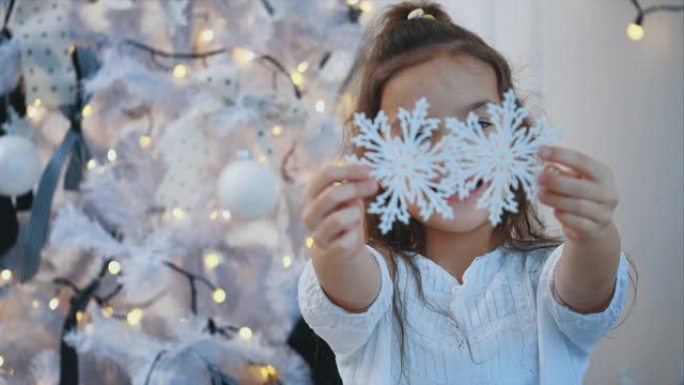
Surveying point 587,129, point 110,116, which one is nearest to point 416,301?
point 587,129

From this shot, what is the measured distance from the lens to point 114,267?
1.90 m

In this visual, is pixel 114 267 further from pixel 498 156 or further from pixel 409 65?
pixel 498 156

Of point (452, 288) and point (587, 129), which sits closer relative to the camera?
point (452, 288)

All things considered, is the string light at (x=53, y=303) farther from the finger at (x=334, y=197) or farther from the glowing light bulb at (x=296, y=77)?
the finger at (x=334, y=197)

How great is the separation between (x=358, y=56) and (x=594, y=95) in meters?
0.50

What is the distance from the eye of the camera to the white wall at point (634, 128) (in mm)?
1550

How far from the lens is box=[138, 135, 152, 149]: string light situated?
76.6 inches

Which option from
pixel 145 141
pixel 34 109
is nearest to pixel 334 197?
pixel 145 141

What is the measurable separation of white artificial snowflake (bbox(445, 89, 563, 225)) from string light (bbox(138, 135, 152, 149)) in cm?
120

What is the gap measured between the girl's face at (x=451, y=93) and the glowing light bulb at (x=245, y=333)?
1.00m

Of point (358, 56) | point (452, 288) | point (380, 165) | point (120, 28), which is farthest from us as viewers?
point (120, 28)

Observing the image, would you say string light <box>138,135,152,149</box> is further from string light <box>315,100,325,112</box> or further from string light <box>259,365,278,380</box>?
string light <box>259,365,278,380</box>

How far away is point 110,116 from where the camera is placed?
1975mm

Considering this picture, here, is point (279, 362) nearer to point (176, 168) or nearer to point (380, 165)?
point (176, 168)
